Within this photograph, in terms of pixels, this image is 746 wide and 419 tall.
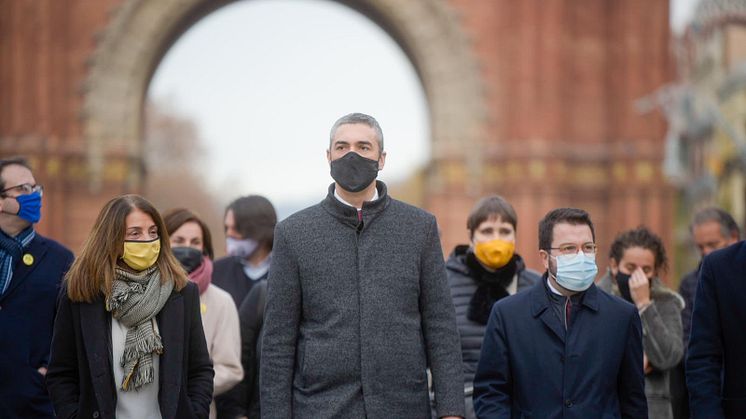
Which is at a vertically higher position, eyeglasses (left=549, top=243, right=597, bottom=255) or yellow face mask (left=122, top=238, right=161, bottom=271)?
yellow face mask (left=122, top=238, right=161, bottom=271)

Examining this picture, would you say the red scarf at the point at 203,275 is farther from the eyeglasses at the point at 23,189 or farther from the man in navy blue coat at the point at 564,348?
the man in navy blue coat at the point at 564,348

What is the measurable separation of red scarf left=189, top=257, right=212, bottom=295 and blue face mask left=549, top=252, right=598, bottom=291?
2.16 metres

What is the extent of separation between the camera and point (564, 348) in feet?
15.4

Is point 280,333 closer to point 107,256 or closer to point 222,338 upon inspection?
point 107,256

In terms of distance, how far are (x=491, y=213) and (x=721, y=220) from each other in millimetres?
1898

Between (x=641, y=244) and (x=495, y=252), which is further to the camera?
(x=641, y=244)

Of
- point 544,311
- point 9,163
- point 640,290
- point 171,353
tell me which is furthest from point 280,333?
point 640,290

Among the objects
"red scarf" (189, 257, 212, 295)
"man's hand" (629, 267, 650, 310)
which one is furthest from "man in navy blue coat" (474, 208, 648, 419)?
"red scarf" (189, 257, 212, 295)

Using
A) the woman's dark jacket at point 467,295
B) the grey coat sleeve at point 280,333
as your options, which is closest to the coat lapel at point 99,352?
the grey coat sleeve at point 280,333

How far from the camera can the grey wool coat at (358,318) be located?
4410 mm

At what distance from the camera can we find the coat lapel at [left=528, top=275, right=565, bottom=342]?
186 inches

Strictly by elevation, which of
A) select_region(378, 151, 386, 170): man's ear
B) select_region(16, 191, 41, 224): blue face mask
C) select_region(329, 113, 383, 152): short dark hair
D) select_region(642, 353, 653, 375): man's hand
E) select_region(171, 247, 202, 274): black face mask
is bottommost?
select_region(642, 353, 653, 375): man's hand

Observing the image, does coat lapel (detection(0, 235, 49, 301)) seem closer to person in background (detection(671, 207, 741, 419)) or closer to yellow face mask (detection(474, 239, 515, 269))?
yellow face mask (detection(474, 239, 515, 269))

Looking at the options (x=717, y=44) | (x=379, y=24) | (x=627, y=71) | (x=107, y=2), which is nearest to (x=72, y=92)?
(x=107, y=2)
